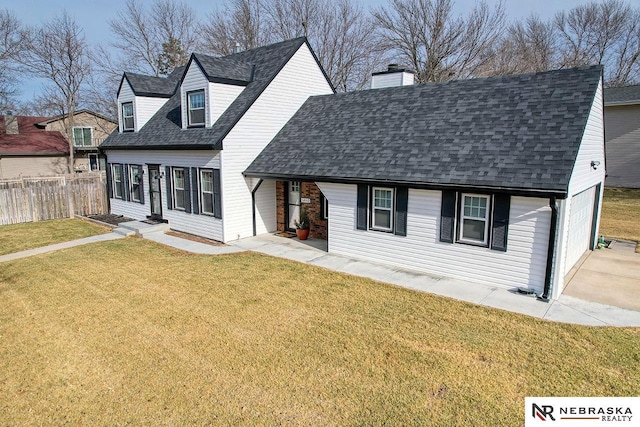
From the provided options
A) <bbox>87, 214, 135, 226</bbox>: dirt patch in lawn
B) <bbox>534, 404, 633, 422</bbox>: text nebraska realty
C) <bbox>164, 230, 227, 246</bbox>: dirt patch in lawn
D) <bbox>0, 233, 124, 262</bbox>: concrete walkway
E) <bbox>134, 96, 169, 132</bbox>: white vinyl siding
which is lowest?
<bbox>534, 404, 633, 422</bbox>: text nebraska realty

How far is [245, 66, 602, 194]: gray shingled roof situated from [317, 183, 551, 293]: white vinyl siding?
0.60m

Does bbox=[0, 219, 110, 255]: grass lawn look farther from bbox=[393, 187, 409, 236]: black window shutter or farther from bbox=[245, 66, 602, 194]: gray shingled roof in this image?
bbox=[393, 187, 409, 236]: black window shutter

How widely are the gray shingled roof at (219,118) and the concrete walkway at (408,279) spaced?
10.6ft

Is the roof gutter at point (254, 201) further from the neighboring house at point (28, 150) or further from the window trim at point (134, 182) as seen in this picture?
the neighboring house at point (28, 150)

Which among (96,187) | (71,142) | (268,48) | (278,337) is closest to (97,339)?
(278,337)

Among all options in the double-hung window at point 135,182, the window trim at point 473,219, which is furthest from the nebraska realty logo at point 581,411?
the double-hung window at point 135,182

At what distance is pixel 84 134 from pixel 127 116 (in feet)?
55.6

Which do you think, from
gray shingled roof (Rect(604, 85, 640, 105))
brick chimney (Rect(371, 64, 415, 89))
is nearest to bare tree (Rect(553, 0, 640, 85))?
gray shingled roof (Rect(604, 85, 640, 105))

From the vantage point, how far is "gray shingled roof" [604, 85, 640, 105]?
79.3 ft

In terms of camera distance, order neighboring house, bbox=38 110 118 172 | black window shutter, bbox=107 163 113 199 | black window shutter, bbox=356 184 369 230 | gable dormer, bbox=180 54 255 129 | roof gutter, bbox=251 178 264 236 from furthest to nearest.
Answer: neighboring house, bbox=38 110 118 172
black window shutter, bbox=107 163 113 199
roof gutter, bbox=251 178 264 236
gable dormer, bbox=180 54 255 129
black window shutter, bbox=356 184 369 230

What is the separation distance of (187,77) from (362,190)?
25.4ft

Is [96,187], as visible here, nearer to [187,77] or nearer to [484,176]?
[187,77]

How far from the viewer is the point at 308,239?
14.0 m

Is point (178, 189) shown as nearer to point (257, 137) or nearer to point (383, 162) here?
point (257, 137)
